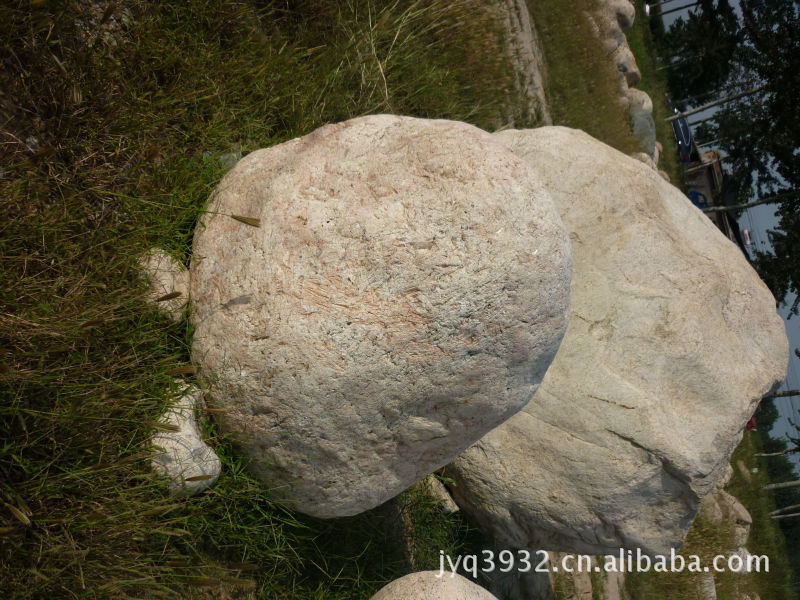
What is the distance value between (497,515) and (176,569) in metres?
1.83

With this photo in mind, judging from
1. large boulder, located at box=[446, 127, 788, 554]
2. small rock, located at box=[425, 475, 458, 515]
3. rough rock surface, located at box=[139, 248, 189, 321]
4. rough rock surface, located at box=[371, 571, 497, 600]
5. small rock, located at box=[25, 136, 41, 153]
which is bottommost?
small rock, located at box=[425, 475, 458, 515]

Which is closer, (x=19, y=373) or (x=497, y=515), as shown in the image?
(x=19, y=373)

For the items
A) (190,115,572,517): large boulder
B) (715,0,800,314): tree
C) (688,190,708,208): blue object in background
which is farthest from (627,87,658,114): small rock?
(190,115,572,517): large boulder

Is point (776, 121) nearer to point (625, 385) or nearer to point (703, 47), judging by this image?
point (703, 47)

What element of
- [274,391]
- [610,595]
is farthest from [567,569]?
[274,391]

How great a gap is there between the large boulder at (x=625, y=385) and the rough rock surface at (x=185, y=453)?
64.8 inches

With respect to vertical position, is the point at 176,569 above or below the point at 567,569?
above

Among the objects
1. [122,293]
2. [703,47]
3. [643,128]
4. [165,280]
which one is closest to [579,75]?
[643,128]

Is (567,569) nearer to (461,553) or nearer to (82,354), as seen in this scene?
(461,553)

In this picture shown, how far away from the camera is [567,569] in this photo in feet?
18.4

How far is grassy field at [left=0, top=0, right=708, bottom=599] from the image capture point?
2.11m

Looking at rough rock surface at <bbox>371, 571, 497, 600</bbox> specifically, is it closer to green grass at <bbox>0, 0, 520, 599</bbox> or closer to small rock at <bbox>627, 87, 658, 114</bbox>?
green grass at <bbox>0, 0, 520, 599</bbox>

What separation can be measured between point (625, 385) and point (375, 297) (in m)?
1.77

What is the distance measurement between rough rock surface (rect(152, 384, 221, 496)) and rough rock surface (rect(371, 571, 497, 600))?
1094mm
